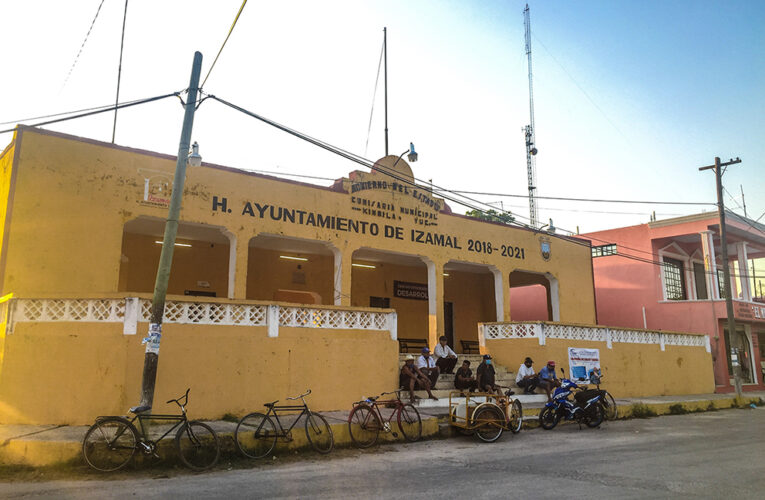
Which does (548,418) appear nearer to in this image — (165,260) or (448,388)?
(448,388)

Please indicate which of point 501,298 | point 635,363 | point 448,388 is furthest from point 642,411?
point 448,388

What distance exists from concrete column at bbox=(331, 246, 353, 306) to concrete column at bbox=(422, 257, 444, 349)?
9.95ft

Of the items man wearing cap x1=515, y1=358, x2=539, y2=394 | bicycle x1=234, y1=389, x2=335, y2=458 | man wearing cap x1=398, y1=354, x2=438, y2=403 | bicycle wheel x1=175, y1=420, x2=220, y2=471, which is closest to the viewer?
bicycle wheel x1=175, y1=420, x2=220, y2=471

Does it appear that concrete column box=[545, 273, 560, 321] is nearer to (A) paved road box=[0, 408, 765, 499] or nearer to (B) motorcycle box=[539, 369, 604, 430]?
(B) motorcycle box=[539, 369, 604, 430]

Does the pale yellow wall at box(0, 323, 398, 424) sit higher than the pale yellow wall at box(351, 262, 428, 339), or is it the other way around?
the pale yellow wall at box(351, 262, 428, 339)

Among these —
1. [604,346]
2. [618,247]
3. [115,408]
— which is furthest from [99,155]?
[618,247]

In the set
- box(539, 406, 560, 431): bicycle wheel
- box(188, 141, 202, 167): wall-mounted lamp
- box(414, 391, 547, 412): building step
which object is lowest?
box(539, 406, 560, 431): bicycle wheel

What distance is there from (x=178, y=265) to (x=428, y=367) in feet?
26.5

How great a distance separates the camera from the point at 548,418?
1240 cm

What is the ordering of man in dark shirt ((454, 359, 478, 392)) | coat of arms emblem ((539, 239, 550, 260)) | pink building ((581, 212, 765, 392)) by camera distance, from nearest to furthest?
1. man in dark shirt ((454, 359, 478, 392))
2. coat of arms emblem ((539, 239, 550, 260))
3. pink building ((581, 212, 765, 392))

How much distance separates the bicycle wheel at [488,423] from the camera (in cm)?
1047

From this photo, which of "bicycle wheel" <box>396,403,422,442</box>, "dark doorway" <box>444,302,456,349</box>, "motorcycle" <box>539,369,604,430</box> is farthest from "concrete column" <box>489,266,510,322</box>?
"bicycle wheel" <box>396,403,422,442</box>

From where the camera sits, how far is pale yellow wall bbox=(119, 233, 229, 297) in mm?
15773

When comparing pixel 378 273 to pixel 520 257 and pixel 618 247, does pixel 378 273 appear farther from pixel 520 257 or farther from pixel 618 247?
pixel 618 247
